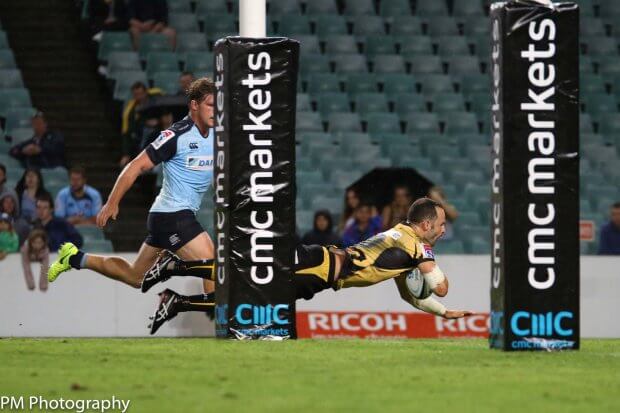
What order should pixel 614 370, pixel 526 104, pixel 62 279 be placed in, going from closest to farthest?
pixel 614 370 → pixel 526 104 → pixel 62 279

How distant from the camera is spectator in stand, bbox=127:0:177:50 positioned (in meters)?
22.0

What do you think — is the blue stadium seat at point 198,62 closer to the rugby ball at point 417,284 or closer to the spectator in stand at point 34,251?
the spectator in stand at point 34,251

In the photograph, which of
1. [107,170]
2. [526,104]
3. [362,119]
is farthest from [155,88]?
[526,104]

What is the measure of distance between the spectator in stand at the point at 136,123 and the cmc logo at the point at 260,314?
8.01 metres

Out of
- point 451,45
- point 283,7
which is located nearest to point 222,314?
point 283,7

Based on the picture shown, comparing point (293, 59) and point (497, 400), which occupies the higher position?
point (293, 59)

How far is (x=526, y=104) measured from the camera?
1041 centimetres

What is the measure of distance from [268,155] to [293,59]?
766mm

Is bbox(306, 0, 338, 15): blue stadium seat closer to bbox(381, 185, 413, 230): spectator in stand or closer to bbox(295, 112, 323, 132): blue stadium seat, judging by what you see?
bbox(295, 112, 323, 132): blue stadium seat

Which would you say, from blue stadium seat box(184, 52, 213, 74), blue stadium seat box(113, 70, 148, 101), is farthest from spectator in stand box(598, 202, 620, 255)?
blue stadium seat box(113, 70, 148, 101)

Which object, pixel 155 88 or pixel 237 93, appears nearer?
pixel 237 93

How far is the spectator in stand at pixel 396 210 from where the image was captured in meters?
17.9

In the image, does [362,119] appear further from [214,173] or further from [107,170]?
[214,173]

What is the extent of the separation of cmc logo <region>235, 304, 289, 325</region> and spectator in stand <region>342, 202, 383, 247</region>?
5.99 metres
